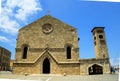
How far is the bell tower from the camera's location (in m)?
24.9

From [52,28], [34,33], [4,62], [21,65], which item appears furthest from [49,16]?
[4,62]

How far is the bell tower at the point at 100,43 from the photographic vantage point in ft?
81.7

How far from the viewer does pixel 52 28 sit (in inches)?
875

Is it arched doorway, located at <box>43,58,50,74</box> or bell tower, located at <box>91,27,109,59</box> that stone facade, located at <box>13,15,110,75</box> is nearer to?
arched doorway, located at <box>43,58,50,74</box>

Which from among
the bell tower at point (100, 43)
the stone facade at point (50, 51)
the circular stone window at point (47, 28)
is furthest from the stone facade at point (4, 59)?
the bell tower at point (100, 43)

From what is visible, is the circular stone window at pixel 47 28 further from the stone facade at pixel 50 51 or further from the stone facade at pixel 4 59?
the stone facade at pixel 4 59

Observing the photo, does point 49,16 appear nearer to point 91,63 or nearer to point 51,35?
point 51,35

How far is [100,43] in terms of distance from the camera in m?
25.4

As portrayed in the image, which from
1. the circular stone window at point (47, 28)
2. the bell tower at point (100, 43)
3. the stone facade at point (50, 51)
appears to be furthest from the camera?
the bell tower at point (100, 43)

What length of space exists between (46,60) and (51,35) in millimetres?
3571

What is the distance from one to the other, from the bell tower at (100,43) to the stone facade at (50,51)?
4380 mm

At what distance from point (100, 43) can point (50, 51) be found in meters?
9.16

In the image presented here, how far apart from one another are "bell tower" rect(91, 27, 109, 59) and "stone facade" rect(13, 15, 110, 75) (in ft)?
14.4

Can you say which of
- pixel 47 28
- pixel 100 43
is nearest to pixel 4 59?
pixel 47 28
